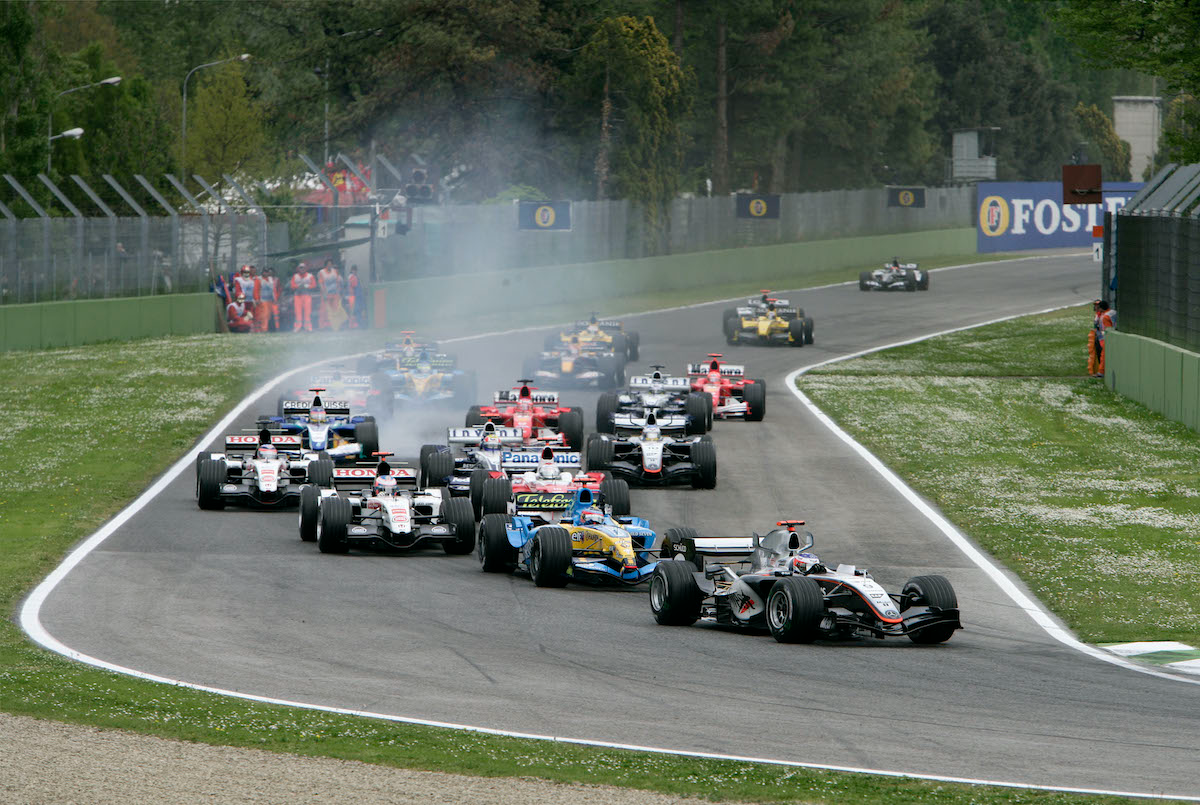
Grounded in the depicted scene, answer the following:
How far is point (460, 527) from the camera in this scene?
66.1ft

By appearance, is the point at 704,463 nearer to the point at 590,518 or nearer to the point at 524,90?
the point at 590,518

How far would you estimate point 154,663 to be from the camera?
14.2 m

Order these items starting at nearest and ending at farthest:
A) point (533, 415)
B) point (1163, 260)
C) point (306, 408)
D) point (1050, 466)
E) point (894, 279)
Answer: point (306, 408), point (1050, 466), point (533, 415), point (1163, 260), point (894, 279)

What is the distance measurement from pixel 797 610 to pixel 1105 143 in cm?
12582

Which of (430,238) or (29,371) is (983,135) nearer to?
(430,238)

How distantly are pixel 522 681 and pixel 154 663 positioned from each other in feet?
9.99

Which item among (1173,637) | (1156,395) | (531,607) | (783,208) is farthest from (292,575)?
(783,208)

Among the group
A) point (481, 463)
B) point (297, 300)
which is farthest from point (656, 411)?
point (297, 300)

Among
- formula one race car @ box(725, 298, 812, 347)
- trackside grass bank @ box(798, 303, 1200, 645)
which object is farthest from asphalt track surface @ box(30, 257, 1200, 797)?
formula one race car @ box(725, 298, 812, 347)

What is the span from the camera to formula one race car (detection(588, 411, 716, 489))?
24703mm

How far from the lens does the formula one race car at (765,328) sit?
45.7 meters

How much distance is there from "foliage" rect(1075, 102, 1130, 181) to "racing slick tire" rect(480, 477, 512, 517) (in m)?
117

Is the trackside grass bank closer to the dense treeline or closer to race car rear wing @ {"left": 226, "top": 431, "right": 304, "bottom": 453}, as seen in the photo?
the dense treeline

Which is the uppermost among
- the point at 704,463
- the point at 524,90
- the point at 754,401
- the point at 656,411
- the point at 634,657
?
the point at 524,90
